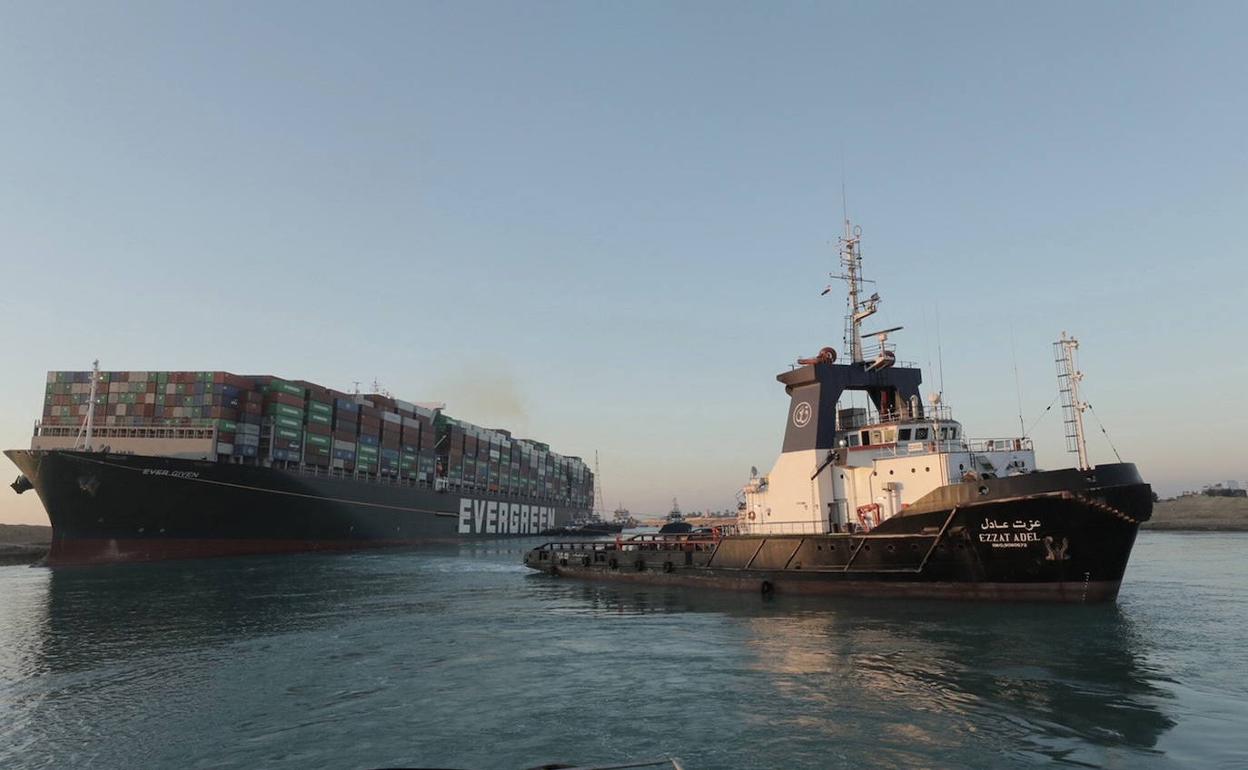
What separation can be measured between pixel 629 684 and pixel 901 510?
45.2ft

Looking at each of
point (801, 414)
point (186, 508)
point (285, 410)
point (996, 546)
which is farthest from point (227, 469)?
point (996, 546)

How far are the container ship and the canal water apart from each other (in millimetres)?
22178

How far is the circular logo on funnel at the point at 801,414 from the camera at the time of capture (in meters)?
27.2

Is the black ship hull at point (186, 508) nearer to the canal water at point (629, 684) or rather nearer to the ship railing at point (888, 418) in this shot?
the canal water at point (629, 684)

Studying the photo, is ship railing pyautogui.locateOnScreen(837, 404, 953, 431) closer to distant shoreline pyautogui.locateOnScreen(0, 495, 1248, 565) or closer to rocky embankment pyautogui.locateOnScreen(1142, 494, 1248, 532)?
distant shoreline pyautogui.locateOnScreen(0, 495, 1248, 565)

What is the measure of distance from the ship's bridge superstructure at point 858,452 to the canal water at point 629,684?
3.64 metres

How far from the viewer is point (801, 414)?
27453mm

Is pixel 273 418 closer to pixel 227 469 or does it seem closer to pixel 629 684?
pixel 227 469

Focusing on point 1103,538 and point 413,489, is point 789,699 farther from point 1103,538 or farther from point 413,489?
point 413,489

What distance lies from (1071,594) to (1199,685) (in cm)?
879

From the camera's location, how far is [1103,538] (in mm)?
→ 20812

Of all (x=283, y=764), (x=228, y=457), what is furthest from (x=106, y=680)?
→ (x=228, y=457)

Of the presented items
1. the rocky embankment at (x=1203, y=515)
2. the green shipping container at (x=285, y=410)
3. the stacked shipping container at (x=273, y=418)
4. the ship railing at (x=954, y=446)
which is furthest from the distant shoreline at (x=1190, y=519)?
the ship railing at (x=954, y=446)

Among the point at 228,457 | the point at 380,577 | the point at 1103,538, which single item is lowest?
the point at 380,577
